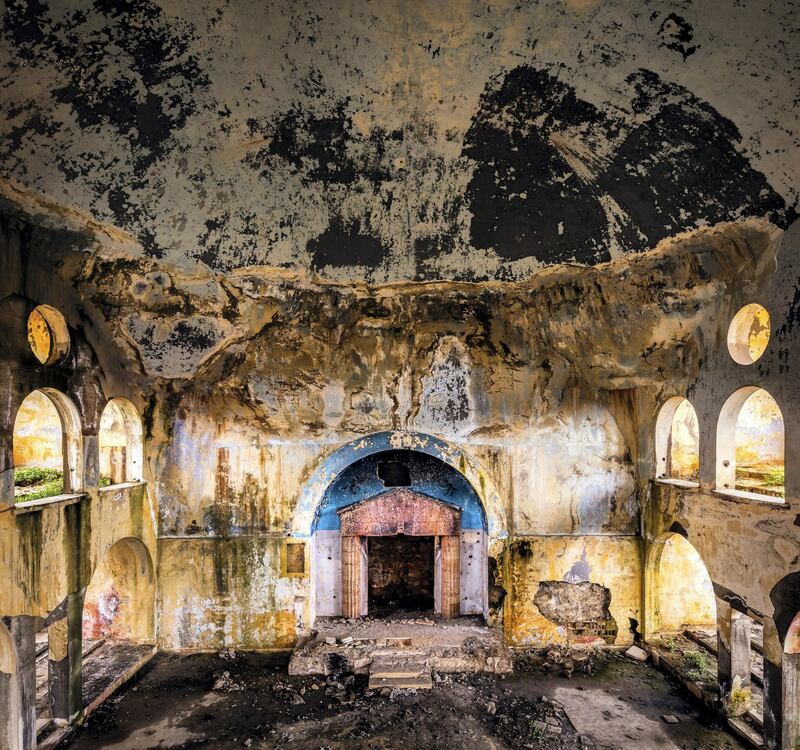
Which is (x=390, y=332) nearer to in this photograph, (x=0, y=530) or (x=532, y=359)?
(x=532, y=359)

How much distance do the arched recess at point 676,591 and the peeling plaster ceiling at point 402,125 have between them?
5.54m

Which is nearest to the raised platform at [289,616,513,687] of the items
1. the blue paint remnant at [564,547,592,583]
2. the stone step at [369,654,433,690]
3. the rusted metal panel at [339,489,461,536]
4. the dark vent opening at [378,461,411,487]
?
the stone step at [369,654,433,690]

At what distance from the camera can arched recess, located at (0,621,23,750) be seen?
5941 millimetres

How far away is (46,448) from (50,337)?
4.36 m

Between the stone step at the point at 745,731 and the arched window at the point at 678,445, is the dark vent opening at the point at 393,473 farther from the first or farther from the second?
the stone step at the point at 745,731

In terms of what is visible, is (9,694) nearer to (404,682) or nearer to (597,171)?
(404,682)

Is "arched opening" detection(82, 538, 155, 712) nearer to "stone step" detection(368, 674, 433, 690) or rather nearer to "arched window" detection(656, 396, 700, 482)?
"stone step" detection(368, 674, 433, 690)

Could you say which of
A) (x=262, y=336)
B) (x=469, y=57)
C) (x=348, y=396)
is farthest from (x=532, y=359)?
(x=469, y=57)

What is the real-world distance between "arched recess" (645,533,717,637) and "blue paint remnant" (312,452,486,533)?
3.21m

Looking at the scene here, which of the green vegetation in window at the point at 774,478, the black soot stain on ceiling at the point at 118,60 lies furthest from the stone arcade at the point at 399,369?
the green vegetation in window at the point at 774,478

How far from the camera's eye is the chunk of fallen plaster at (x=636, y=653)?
894 cm

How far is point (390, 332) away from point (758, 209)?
5249 mm

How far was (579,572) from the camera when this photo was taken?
9367 millimetres

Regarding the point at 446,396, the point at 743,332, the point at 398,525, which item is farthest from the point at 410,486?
the point at 743,332
